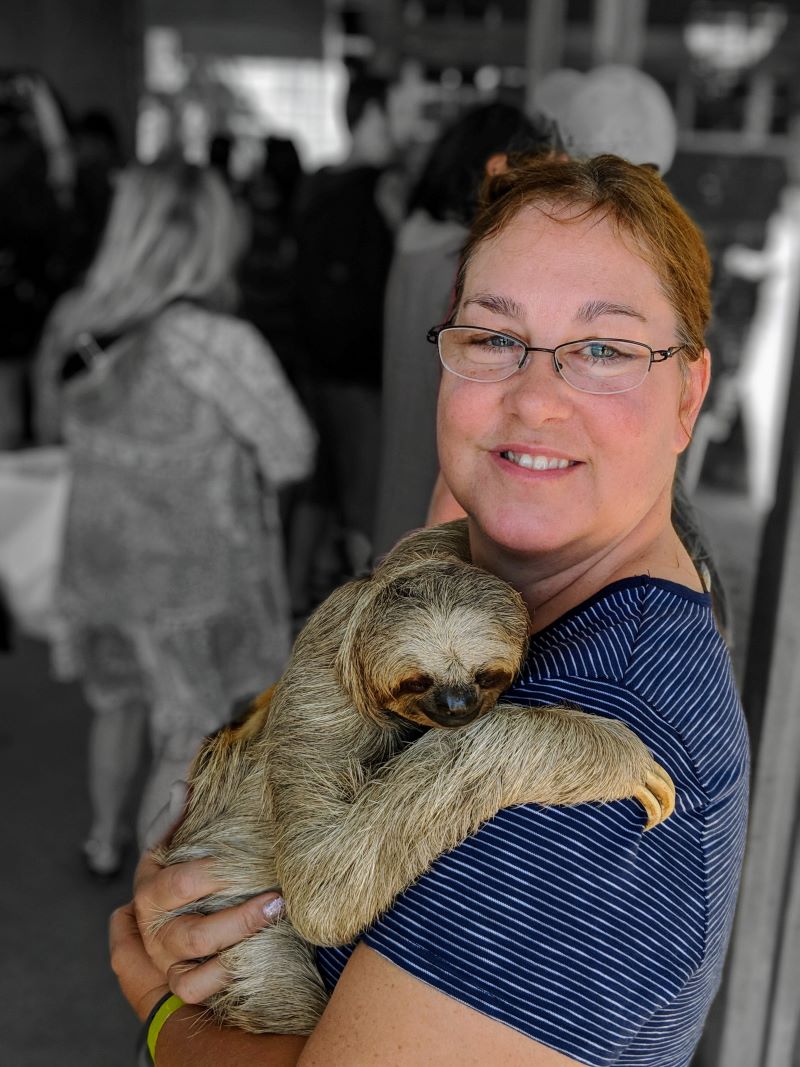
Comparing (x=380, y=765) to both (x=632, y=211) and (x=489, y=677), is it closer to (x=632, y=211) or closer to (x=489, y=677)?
(x=489, y=677)

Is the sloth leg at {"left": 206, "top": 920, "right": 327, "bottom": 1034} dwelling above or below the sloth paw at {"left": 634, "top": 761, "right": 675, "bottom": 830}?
below

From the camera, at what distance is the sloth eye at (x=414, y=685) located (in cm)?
84

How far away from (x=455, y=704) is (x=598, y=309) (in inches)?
12.9

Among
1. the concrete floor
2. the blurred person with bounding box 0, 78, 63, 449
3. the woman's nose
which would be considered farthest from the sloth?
the blurred person with bounding box 0, 78, 63, 449

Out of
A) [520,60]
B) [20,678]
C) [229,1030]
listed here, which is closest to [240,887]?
[229,1030]

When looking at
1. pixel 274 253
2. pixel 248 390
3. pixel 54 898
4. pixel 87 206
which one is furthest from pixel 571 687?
pixel 87 206

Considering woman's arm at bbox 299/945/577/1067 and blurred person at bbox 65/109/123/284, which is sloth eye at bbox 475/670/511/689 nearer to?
woman's arm at bbox 299/945/577/1067

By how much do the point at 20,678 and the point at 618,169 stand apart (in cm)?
379

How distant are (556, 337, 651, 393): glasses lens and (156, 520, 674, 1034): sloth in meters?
0.18

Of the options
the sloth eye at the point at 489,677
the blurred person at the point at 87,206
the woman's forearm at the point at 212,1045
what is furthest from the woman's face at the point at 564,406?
the blurred person at the point at 87,206

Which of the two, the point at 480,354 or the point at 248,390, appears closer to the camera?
the point at 480,354

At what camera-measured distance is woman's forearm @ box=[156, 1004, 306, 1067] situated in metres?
0.91

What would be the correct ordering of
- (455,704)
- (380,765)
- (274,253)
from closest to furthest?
(455,704) < (380,765) < (274,253)

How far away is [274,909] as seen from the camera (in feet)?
3.10
